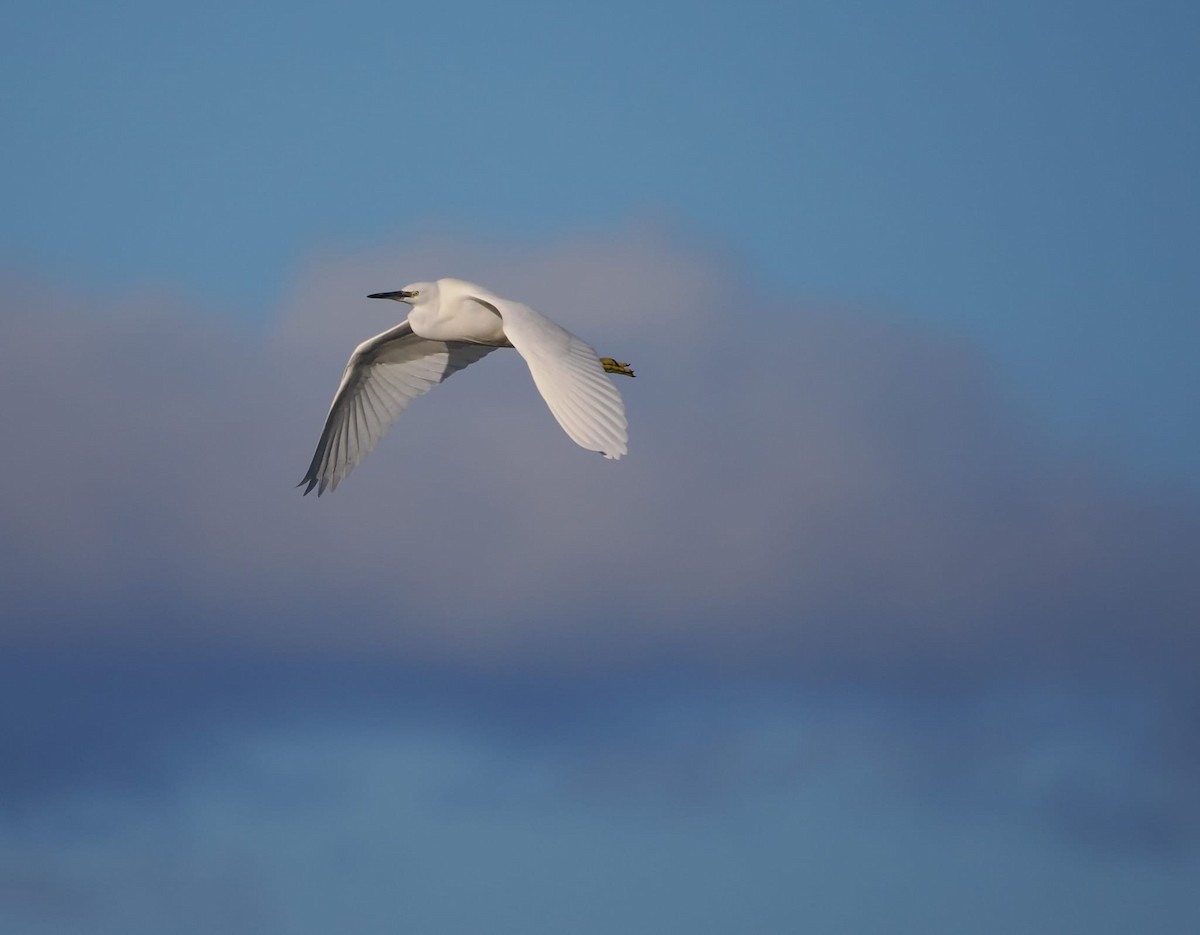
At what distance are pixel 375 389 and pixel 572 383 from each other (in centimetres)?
966

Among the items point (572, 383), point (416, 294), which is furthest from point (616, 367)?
point (572, 383)

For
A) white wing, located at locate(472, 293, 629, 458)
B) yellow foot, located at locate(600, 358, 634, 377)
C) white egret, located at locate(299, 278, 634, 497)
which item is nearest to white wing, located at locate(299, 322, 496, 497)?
white egret, located at locate(299, 278, 634, 497)

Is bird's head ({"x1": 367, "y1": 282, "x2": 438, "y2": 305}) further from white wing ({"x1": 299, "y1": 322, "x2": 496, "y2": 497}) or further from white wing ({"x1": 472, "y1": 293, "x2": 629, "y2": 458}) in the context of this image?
white wing ({"x1": 472, "y1": 293, "x2": 629, "y2": 458})

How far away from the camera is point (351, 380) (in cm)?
3297

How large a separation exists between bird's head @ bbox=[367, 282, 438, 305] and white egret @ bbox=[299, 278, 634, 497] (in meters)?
0.02

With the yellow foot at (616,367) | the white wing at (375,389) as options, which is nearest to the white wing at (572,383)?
the yellow foot at (616,367)

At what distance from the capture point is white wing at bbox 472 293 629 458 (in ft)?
76.0

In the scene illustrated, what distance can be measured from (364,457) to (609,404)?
397 inches

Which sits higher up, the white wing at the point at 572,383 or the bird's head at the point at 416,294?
the bird's head at the point at 416,294

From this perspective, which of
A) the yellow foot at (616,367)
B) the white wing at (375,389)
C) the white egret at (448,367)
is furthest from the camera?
the white wing at (375,389)

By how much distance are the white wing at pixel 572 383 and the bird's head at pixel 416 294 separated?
4071 mm

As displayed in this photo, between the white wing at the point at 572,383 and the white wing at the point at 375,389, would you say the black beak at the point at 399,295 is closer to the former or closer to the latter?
the white wing at the point at 375,389

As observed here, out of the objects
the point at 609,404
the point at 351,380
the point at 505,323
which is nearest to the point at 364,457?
the point at 351,380

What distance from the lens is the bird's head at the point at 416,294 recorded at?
3103cm
